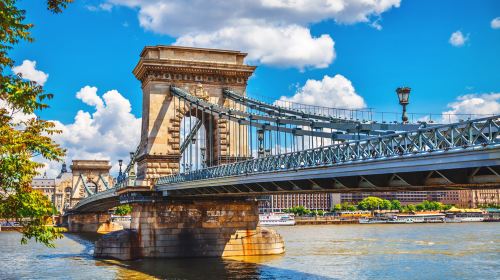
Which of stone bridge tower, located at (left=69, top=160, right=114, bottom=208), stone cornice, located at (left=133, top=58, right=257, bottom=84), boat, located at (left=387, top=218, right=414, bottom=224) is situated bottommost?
boat, located at (left=387, top=218, right=414, bottom=224)

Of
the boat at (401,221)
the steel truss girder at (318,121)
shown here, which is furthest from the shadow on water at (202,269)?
the boat at (401,221)

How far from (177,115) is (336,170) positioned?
32.1m

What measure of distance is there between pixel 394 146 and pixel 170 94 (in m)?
35.7

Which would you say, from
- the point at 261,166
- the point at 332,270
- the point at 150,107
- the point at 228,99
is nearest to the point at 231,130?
the point at 228,99

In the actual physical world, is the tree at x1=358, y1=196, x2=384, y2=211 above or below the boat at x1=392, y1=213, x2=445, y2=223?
above

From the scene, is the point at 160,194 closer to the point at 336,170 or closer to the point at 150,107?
the point at 150,107

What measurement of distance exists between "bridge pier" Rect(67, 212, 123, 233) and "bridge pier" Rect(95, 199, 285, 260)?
68.3 metres

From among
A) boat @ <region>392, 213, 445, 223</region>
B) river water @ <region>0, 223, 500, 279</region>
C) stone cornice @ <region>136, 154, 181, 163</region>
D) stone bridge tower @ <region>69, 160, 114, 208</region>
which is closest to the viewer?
river water @ <region>0, 223, 500, 279</region>

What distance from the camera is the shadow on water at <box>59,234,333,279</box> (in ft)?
128

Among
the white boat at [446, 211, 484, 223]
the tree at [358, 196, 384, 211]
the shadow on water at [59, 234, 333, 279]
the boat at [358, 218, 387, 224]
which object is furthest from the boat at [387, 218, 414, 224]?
the shadow on water at [59, 234, 333, 279]

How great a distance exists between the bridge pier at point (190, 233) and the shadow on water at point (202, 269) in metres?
1.17

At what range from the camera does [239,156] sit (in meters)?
54.5

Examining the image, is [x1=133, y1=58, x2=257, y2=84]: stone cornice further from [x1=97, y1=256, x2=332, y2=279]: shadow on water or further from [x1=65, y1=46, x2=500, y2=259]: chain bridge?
[x1=97, y1=256, x2=332, y2=279]: shadow on water

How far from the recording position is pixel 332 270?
1676 inches
